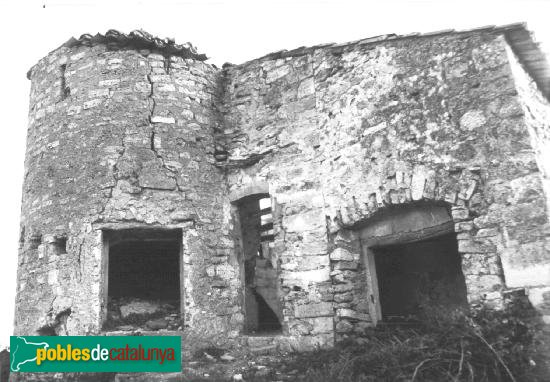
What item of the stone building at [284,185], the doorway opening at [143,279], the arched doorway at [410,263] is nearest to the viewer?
the stone building at [284,185]

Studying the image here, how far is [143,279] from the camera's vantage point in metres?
7.79

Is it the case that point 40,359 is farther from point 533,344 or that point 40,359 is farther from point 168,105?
point 533,344

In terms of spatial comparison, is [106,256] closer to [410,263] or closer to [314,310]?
[314,310]

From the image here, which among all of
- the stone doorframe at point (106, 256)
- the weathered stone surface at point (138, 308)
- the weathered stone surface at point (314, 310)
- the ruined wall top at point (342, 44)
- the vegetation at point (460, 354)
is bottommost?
the vegetation at point (460, 354)

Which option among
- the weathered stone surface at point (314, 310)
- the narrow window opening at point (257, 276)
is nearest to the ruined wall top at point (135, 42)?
the narrow window opening at point (257, 276)

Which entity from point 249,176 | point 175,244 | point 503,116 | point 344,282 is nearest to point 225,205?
point 249,176

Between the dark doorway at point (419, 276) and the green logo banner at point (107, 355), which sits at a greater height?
the dark doorway at point (419, 276)

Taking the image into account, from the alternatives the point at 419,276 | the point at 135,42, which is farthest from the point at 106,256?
the point at 419,276

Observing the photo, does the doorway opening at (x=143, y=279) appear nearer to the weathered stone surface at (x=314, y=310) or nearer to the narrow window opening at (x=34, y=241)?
the narrow window opening at (x=34, y=241)

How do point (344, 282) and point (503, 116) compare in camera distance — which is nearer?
point (503, 116)

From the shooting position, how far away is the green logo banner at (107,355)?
5773 mm

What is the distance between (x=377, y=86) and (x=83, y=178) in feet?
13.0

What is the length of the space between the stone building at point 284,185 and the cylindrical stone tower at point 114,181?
0.03 meters

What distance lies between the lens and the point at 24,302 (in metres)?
6.54
